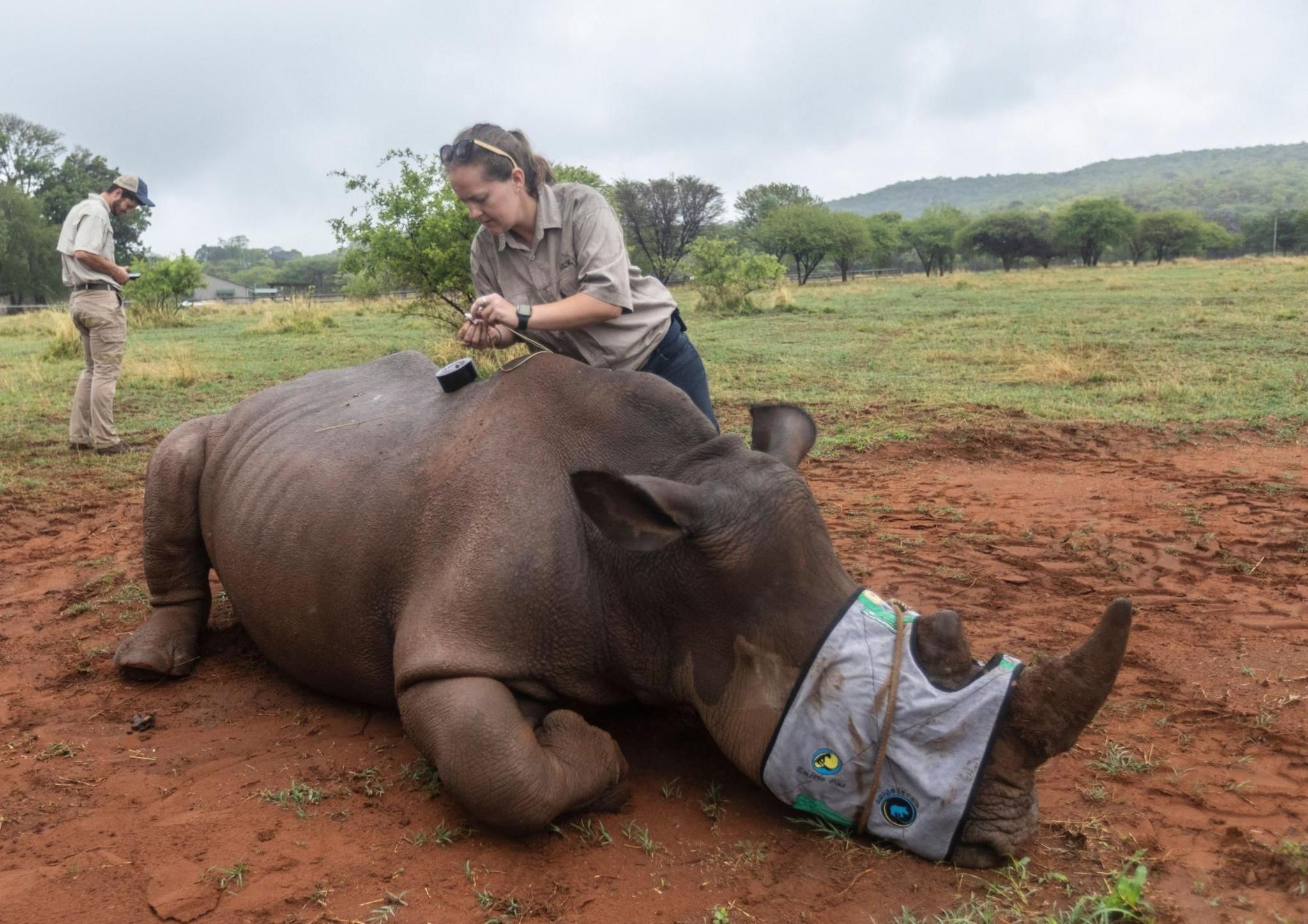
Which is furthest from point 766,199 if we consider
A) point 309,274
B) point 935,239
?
point 309,274

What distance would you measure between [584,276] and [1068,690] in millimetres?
2420

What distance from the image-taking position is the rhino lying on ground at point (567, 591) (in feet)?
9.54

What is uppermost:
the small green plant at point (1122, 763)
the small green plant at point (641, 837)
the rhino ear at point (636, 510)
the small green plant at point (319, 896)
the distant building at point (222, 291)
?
the distant building at point (222, 291)

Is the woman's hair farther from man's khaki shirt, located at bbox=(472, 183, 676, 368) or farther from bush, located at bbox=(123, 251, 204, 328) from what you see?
bush, located at bbox=(123, 251, 204, 328)

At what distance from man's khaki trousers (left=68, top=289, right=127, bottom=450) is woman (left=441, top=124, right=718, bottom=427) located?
20.1 feet

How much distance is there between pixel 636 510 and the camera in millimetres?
3145

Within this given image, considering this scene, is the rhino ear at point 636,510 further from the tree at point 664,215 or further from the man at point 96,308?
the tree at point 664,215

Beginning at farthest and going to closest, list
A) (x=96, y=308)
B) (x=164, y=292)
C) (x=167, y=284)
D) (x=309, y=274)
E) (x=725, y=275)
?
1. (x=309, y=274)
2. (x=167, y=284)
3. (x=164, y=292)
4. (x=725, y=275)
5. (x=96, y=308)

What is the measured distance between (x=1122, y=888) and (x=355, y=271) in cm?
1562

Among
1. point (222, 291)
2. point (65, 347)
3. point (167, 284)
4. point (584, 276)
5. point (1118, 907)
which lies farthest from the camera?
point (222, 291)

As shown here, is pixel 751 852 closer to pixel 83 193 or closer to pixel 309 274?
pixel 83 193

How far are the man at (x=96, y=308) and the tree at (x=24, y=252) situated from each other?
166 feet

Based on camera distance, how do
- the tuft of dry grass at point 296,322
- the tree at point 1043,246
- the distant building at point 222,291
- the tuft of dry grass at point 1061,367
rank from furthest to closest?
the distant building at point 222,291
the tree at point 1043,246
the tuft of dry grass at point 296,322
the tuft of dry grass at point 1061,367

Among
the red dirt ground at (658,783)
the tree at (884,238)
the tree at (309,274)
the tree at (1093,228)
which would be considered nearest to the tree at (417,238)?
the red dirt ground at (658,783)
